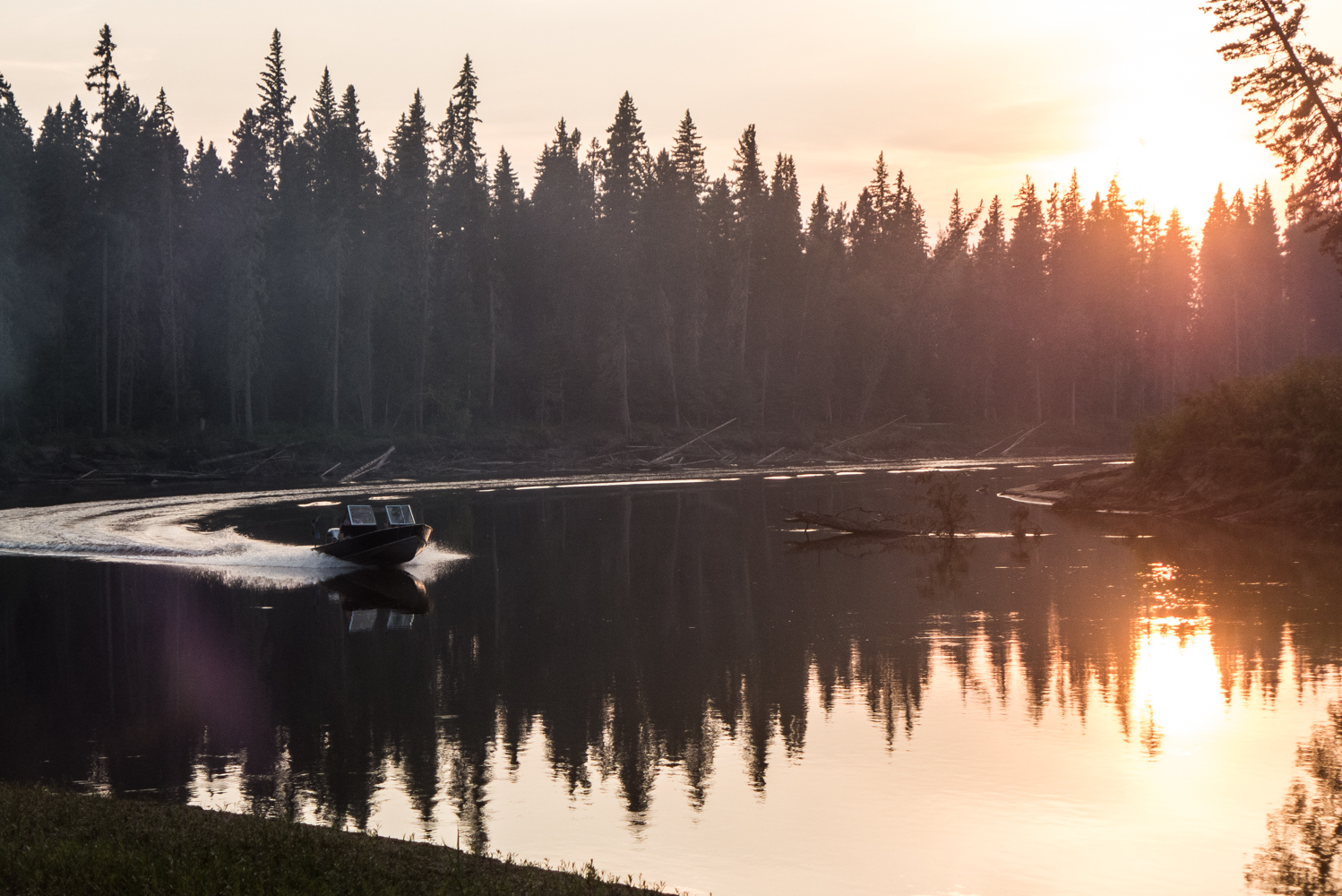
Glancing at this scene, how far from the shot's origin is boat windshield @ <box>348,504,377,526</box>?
38.1 meters

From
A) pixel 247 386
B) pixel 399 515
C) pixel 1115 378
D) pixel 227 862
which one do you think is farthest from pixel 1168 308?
pixel 227 862

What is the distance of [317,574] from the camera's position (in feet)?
121

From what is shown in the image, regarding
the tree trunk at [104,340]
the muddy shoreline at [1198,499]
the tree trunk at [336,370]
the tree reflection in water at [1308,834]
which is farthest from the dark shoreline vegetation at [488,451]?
the tree reflection in water at [1308,834]

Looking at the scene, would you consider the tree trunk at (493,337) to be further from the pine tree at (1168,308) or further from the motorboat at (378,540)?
the pine tree at (1168,308)

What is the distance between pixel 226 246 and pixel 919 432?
6165 centimetres

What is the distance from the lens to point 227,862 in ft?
34.4

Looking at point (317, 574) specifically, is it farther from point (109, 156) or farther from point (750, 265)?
point (750, 265)

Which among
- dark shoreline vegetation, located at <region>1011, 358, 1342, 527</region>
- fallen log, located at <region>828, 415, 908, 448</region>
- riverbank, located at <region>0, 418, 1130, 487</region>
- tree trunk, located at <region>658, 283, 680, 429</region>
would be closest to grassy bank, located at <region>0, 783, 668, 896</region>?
dark shoreline vegetation, located at <region>1011, 358, 1342, 527</region>

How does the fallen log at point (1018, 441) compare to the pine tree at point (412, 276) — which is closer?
the pine tree at point (412, 276)

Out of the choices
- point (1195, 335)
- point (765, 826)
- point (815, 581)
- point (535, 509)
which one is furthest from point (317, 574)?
point (1195, 335)

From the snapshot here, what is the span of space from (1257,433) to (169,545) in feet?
A: 131

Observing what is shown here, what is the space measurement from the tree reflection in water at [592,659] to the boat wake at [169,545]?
64.0 inches

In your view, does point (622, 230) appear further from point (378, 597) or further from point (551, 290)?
point (378, 597)

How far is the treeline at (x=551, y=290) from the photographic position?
3125 inches
